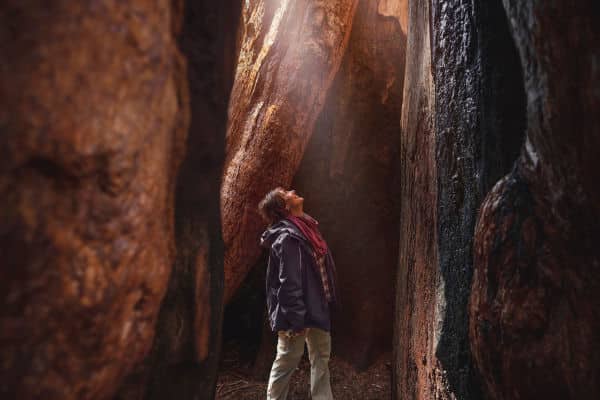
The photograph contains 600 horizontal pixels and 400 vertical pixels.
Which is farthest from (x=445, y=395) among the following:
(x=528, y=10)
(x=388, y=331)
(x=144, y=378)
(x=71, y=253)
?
(x=388, y=331)

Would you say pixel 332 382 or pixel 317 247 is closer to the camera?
pixel 317 247

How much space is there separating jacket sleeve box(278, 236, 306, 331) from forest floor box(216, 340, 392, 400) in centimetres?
138

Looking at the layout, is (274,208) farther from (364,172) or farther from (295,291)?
(364,172)

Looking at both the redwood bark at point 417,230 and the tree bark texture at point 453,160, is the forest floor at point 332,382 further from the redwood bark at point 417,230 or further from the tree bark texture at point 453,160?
the tree bark texture at point 453,160

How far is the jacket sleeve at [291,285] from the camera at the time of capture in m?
3.04

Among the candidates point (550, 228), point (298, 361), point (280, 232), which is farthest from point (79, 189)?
point (298, 361)

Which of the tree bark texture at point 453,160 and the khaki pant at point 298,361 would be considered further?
the khaki pant at point 298,361

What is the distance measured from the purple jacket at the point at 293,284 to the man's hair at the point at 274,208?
0.34 feet

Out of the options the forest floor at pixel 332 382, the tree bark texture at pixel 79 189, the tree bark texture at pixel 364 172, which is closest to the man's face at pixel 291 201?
the tree bark texture at pixel 364 172

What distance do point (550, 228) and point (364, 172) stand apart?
341 cm

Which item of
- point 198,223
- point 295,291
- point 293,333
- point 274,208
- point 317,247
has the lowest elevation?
point 293,333

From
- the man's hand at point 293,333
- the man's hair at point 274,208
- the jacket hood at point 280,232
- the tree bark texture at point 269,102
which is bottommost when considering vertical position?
the man's hand at point 293,333

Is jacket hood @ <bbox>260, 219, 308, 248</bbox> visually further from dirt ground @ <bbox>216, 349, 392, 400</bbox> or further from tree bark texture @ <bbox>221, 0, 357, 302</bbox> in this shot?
dirt ground @ <bbox>216, 349, 392, 400</bbox>

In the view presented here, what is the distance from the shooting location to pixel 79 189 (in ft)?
3.49
